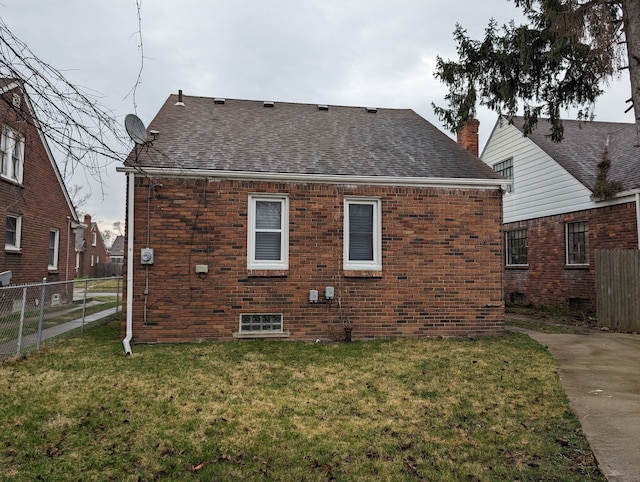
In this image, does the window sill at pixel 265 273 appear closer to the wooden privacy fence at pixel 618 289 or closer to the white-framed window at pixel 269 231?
the white-framed window at pixel 269 231

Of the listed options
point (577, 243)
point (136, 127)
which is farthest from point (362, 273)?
point (577, 243)

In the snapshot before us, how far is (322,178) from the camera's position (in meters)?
8.88

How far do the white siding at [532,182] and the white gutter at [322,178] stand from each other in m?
5.74

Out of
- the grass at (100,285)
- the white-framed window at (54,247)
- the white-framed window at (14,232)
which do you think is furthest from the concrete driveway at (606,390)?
the white-framed window at (54,247)

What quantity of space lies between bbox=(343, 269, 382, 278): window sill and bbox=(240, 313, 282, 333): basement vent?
Result: 1603mm

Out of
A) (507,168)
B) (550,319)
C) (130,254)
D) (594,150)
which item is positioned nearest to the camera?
(130,254)

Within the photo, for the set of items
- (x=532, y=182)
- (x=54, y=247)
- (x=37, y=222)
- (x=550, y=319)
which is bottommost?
(x=550, y=319)

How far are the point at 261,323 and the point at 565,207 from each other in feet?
35.1

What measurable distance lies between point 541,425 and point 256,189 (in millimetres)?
6292

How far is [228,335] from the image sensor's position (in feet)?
27.9

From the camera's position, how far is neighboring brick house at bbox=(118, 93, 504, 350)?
8414 millimetres

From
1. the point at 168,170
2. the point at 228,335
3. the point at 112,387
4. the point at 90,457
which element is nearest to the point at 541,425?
the point at 90,457

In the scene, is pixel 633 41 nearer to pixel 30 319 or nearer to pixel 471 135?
pixel 471 135

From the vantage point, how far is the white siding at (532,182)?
13.6 metres
